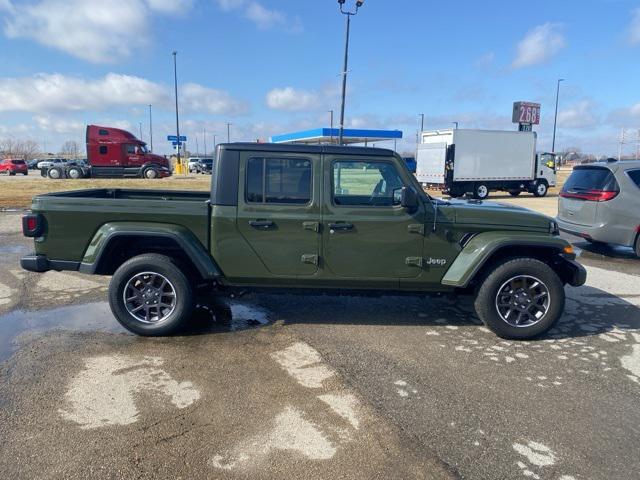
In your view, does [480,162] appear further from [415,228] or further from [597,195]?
[415,228]

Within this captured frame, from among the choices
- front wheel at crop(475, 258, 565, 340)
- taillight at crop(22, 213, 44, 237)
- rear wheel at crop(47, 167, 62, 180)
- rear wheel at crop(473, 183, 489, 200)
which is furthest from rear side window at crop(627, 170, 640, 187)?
rear wheel at crop(47, 167, 62, 180)

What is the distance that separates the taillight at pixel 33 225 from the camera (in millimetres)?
4645

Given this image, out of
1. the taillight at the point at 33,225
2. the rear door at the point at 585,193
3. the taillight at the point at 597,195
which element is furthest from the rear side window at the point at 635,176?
the taillight at the point at 33,225

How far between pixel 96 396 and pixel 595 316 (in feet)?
17.3

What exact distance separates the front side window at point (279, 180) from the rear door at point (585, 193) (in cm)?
630

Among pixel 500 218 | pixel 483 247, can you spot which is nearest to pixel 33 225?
pixel 483 247

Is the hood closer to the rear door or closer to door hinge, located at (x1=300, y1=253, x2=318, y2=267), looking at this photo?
door hinge, located at (x1=300, y1=253, x2=318, y2=267)

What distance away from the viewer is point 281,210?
4.71 metres

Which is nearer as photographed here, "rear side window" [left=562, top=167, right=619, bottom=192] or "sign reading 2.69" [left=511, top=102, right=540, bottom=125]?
"rear side window" [left=562, top=167, right=619, bottom=192]

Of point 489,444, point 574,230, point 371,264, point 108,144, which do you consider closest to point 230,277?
point 371,264

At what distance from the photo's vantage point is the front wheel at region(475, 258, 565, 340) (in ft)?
15.5

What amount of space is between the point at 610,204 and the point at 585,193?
50 cm

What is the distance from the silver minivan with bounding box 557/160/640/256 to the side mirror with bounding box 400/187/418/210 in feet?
18.4

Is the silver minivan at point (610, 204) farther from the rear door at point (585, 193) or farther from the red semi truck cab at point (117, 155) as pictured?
the red semi truck cab at point (117, 155)
